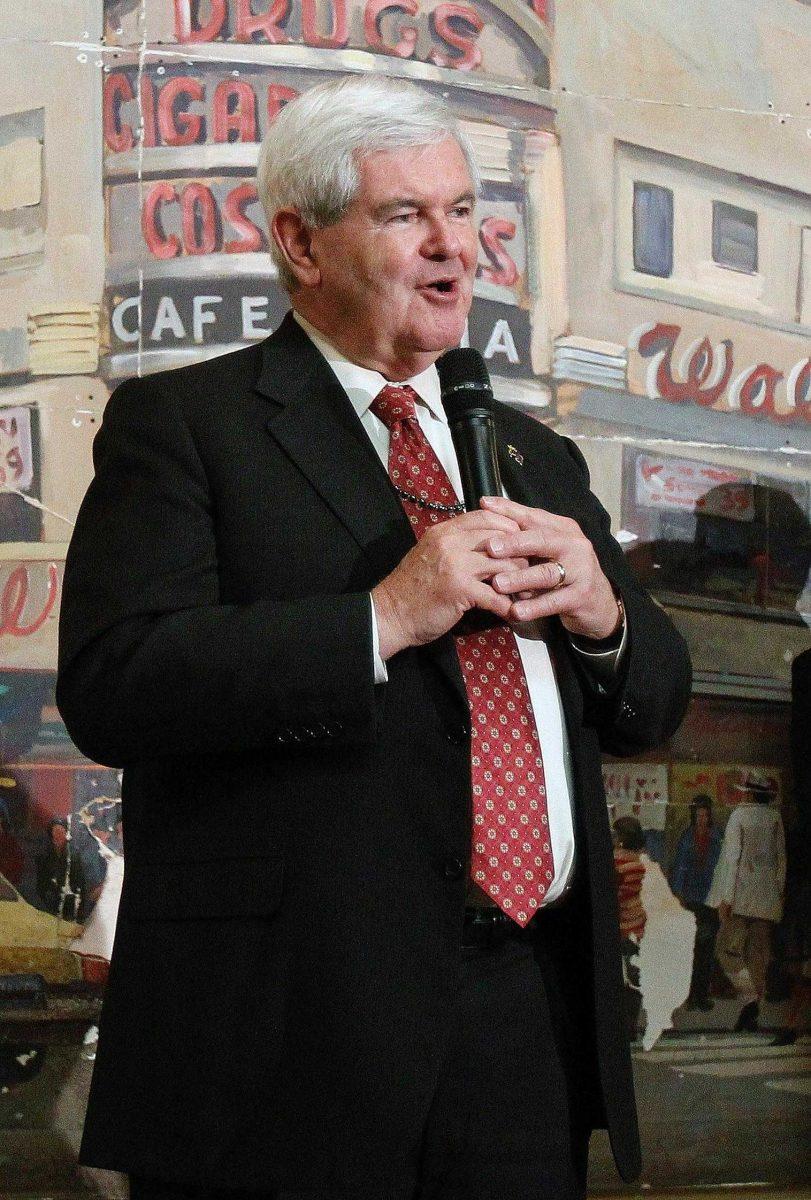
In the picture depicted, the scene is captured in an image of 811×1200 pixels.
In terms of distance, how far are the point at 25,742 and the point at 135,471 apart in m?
1.53

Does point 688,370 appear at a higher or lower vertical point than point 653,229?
lower

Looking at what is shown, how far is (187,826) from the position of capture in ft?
4.96

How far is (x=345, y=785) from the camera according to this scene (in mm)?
1489

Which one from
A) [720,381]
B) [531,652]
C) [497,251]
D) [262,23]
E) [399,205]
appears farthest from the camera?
[720,381]

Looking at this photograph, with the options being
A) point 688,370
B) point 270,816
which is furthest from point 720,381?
point 270,816

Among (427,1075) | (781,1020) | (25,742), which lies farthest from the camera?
(781,1020)

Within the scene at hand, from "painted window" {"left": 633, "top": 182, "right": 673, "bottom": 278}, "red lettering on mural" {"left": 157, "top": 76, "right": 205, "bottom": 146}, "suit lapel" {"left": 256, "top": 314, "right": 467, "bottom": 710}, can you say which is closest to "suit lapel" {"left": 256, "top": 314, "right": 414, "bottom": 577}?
"suit lapel" {"left": 256, "top": 314, "right": 467, "bottom": 710}

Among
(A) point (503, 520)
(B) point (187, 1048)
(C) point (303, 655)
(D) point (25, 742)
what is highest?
(A) point (503, 520)

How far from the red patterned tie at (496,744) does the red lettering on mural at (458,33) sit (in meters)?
1.78

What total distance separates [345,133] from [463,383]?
406mm

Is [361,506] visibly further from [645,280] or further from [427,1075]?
[645,280]

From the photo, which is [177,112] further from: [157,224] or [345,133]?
[345,133]

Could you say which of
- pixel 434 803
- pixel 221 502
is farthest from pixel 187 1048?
pixel 221 502

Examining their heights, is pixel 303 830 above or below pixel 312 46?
below
